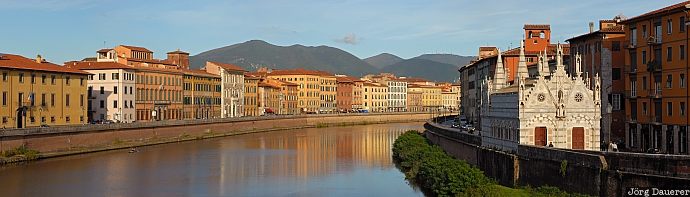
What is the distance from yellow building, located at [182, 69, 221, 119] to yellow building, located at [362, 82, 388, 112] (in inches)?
2818

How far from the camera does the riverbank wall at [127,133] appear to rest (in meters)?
57.4

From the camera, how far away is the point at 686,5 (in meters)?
37.1

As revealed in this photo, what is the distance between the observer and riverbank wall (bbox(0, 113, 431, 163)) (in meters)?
57.4

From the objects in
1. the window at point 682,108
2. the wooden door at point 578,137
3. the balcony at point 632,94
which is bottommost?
the wooden door at point 578,137

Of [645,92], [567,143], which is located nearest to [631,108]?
[645,92]

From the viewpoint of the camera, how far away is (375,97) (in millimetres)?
187750

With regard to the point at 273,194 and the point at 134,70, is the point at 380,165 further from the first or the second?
the point at 134,70

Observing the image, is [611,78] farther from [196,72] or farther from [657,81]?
[196,72]

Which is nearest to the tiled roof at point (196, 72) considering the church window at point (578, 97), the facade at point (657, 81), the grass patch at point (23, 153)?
the grass patch at point (23, 153)

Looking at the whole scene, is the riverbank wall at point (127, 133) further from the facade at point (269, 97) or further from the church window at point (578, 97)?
the church window at point (578, 97)

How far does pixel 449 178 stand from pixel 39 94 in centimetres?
4200

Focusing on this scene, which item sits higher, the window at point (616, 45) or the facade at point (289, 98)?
the window at point (616, 45)

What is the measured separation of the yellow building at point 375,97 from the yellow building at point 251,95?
52.5 metres

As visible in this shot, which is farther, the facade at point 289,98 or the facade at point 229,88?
the facade at point 289,98
